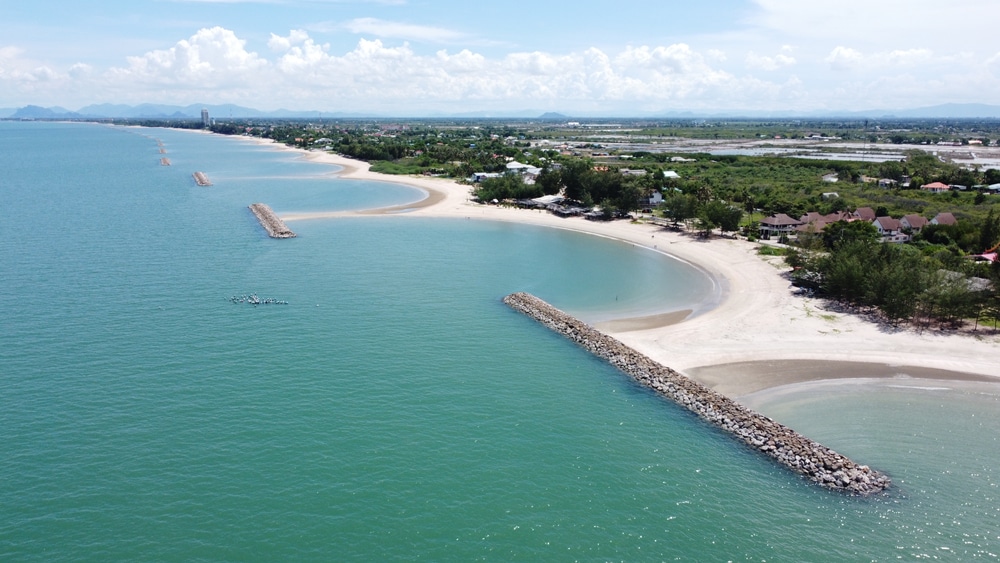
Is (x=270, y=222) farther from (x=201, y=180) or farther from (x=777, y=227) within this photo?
(x=777, y=227)

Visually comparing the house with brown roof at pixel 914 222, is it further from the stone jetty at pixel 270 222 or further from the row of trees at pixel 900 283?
the stone jetty at pixel 270 222

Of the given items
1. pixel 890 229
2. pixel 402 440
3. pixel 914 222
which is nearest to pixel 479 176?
pixel 890 229

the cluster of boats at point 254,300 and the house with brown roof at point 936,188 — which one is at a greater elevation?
the house with brown roof at point 936,188

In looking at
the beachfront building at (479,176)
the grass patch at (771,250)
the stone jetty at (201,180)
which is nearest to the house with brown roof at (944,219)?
the grass patch at (771,250)

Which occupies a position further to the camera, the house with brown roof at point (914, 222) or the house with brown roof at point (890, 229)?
the house with brown roof at point (914, 222)

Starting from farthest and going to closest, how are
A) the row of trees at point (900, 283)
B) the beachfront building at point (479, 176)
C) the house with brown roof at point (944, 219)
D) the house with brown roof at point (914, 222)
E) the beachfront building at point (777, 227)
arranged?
1. the beachfront building at point (479, 176)
2. the beachfront building at point (777, 227)
3. the house with brown roof at point (914, 222)
4. the house with brown roof at point (944, 219)
5. the row of trees at point (900, 283)
